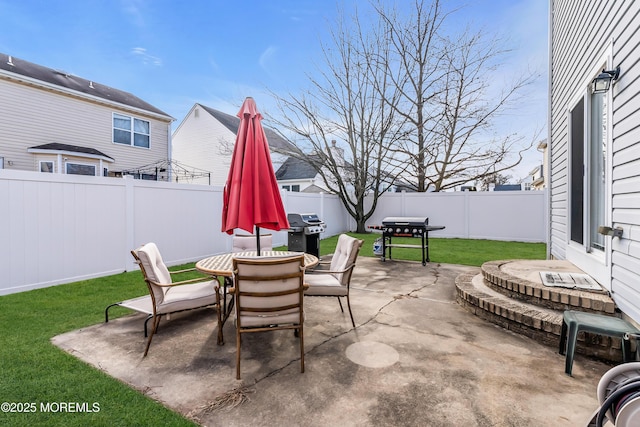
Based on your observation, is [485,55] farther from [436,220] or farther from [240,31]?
[240,31]

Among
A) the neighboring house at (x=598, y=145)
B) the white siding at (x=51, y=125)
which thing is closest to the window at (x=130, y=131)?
the white siding at (x=51, y=125)

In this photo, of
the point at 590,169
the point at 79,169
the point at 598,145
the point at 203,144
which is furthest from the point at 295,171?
the point at 598,145

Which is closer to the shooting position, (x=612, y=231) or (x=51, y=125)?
(x=612, y=231)

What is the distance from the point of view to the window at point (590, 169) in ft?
11.5

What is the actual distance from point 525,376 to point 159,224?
6336mm

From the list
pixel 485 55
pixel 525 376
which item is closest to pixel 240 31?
pixel 485 55

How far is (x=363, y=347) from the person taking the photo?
2.92 metres

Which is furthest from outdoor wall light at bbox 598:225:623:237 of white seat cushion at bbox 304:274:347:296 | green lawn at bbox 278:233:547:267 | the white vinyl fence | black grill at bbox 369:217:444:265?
the white vinyl fence

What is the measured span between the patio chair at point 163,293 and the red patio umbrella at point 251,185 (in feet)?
2.42

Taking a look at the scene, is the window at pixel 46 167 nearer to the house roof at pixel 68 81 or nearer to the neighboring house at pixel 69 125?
the neighboring house at pixel 69 125

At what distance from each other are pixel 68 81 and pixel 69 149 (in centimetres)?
323

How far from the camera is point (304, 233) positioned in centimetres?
637

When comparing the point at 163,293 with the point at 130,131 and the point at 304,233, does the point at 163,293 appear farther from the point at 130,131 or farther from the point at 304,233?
the point at 130,131

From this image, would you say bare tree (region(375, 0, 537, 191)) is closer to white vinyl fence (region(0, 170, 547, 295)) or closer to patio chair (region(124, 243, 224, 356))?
white vinyl fence (region(0, 170, 547, 295))
